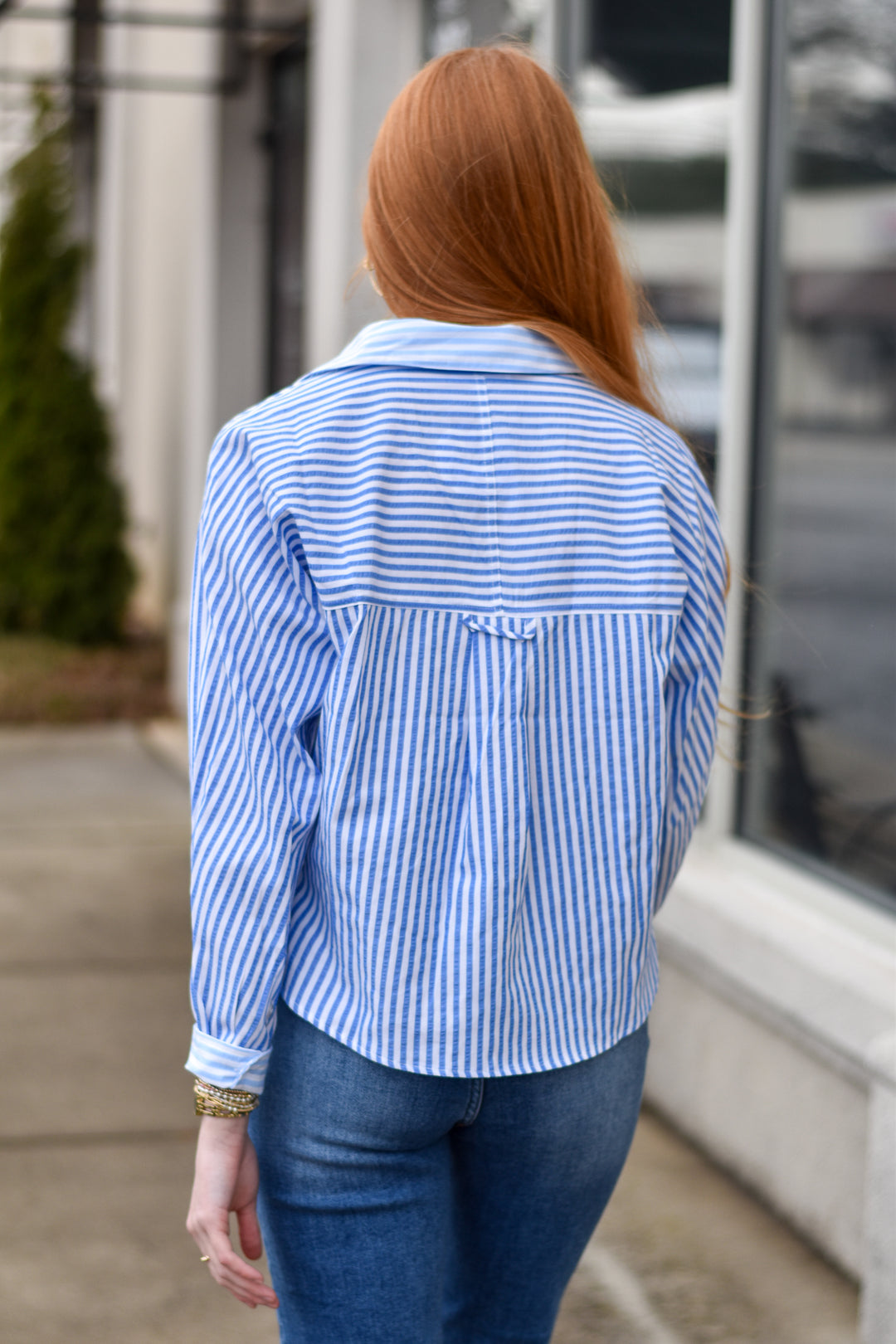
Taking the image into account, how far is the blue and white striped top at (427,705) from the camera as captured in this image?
3.89 feet

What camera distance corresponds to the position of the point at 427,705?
119cm

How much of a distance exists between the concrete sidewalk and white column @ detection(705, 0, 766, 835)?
0.90 meters

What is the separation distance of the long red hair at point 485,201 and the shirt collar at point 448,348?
33mm

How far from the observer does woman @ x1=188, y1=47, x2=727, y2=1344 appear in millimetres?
1188

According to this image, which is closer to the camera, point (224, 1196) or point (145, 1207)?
point (224, 1196)

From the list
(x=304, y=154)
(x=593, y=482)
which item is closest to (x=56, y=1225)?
(x=593, y=482)

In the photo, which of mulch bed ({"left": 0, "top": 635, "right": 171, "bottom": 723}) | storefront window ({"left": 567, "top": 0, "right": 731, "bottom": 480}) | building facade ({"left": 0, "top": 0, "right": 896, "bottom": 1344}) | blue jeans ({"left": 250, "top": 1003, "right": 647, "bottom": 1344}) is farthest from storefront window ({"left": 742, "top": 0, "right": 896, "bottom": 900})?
mulch bed ({"left": 0, "top": 635, "right": 171, "bottom": 723})

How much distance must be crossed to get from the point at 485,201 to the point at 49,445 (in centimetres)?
844

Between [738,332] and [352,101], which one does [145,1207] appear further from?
[352,101]

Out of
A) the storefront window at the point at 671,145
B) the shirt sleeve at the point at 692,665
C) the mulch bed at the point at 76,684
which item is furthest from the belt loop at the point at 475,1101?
the mulch bed at the point at 76,684

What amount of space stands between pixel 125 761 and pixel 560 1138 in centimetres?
612

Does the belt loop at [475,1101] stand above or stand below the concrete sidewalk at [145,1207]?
above

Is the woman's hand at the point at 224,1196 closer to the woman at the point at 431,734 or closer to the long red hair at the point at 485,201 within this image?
the woman at the point at 431,734

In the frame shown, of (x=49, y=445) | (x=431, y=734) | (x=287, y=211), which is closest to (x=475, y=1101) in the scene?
(x=431, y=734)
